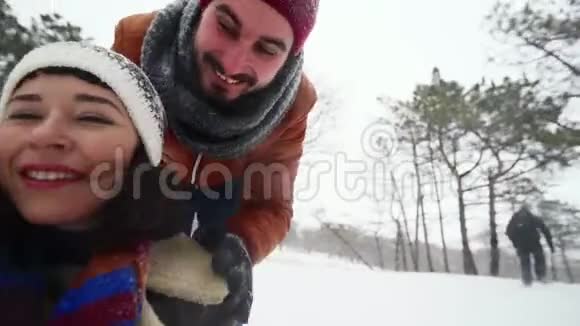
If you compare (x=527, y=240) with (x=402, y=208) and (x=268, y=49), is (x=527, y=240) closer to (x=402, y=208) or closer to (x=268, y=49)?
(x=268, y=49)

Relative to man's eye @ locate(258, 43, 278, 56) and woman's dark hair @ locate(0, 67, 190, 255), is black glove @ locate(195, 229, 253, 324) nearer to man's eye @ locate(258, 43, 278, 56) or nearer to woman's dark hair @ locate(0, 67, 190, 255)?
woman's dark hair @ locate(0, 67, 190, 255)

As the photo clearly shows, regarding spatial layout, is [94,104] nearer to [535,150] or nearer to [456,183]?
[535,150]

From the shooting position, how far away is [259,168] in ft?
2.25

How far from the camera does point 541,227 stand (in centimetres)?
315

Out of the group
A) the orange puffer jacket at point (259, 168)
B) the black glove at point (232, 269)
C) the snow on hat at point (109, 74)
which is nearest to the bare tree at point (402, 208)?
the orange puffer jacket at point (259, 168)

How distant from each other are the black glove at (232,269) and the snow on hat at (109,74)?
0.11m

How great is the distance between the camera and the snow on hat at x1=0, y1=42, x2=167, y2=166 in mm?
353

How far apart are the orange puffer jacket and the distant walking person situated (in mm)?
2977

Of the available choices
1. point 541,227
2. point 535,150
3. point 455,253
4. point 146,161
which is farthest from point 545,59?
point 146,161

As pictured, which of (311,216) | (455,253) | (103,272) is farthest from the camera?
(311,216)

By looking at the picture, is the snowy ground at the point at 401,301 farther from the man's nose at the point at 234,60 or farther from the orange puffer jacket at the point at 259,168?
the man's nose at the point at 234,60

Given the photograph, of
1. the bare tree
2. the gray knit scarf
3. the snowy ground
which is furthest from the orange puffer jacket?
the bare tree

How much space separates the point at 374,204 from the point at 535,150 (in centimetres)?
303

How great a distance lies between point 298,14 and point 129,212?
0.36 m
